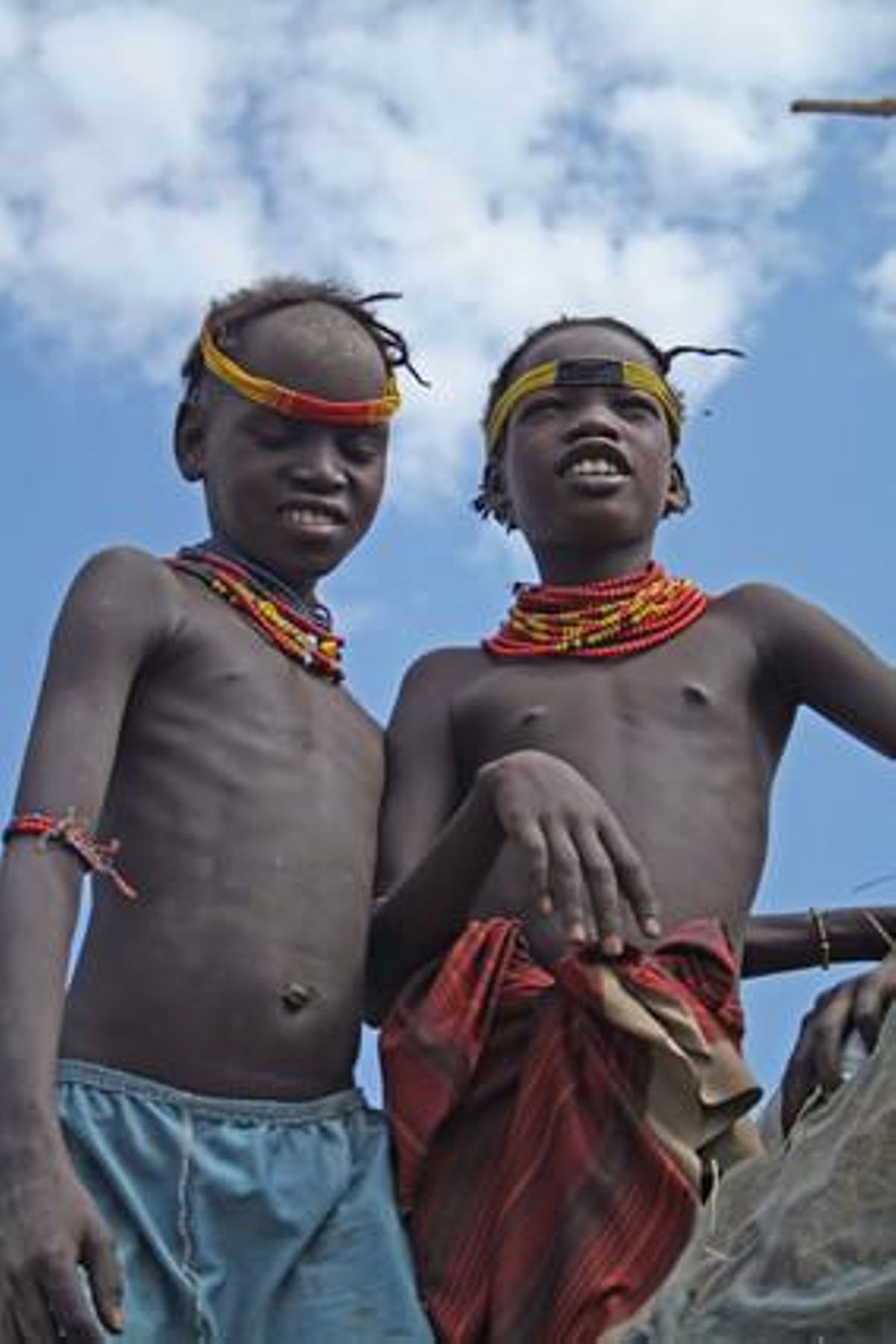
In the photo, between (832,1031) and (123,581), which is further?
(123,581)

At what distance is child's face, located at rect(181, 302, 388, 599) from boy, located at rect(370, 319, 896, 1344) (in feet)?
1.03

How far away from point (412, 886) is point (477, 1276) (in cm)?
57

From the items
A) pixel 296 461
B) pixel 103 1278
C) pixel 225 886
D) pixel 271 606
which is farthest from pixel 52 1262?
pixel 296 461

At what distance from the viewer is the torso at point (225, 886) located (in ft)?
9.73

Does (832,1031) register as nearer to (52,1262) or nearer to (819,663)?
(819,663)

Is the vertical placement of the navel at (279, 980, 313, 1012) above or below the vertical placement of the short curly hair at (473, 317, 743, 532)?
below

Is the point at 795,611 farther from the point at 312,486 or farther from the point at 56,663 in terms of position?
the point at 56,663

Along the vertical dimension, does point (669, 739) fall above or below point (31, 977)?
above

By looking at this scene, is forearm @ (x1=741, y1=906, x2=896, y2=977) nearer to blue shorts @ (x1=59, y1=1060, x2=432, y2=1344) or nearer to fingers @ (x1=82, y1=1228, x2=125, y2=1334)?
blue shorts @ (x1=59, y1=1060, x2=432, y2=1344)

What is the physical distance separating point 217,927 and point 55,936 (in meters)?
0.30

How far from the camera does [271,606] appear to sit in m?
3.38

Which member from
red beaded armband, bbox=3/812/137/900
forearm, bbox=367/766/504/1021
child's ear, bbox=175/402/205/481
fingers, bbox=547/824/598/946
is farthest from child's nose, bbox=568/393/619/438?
red beaded armband, bbox=3/812/137/900

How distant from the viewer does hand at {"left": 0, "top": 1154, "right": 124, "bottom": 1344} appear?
2461 millimetres

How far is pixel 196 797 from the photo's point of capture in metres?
3.09
